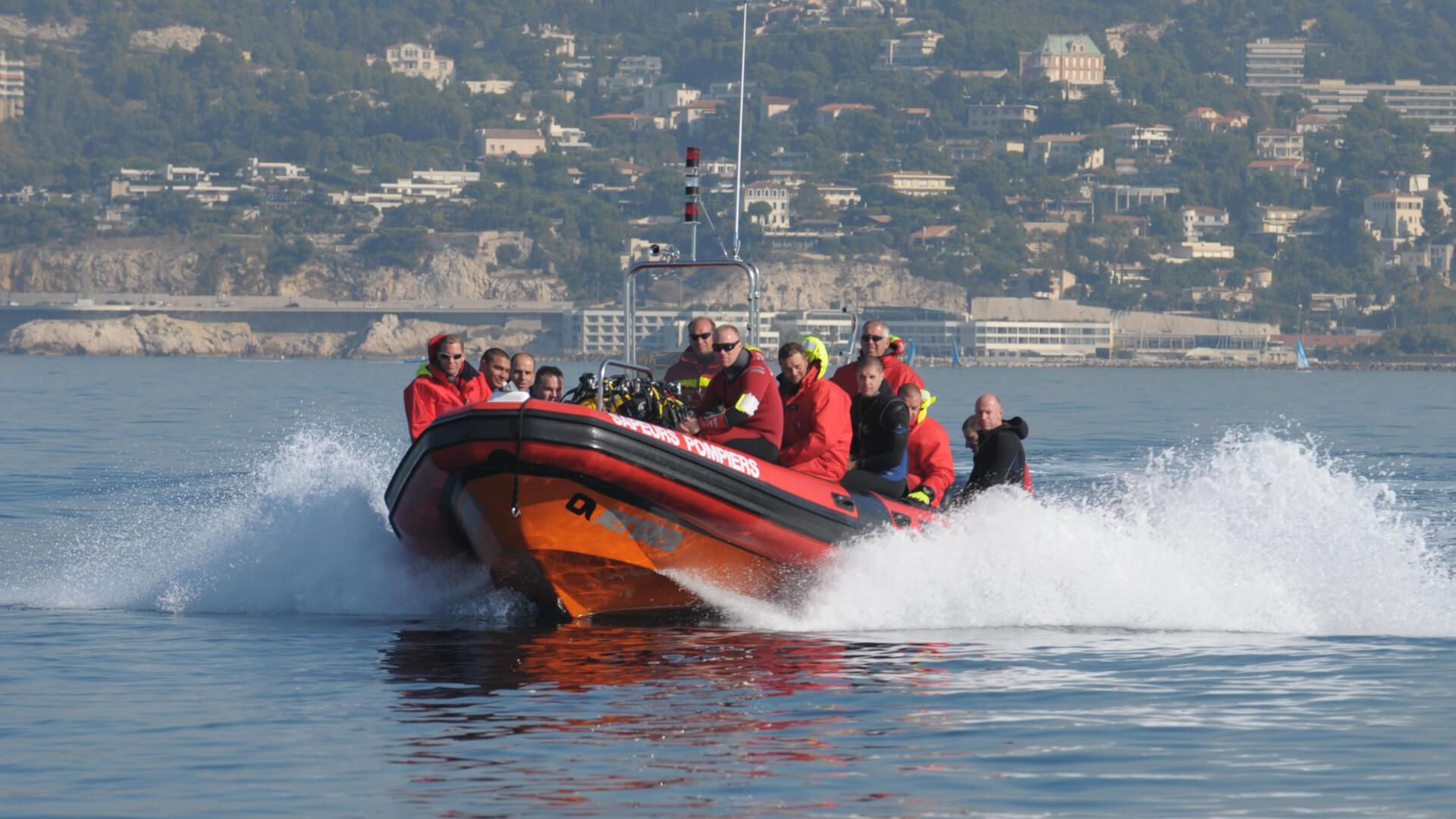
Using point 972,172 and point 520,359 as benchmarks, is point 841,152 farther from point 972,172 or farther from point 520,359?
point 520,359

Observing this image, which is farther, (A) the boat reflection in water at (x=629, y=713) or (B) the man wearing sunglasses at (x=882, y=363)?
(B) the man wearing sunglasses at (x=882, y=363)

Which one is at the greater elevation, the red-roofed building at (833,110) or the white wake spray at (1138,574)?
the red-roofed building at (833,110)

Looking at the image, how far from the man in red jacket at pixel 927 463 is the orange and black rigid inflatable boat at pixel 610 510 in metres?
0.30

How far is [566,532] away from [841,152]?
561 ft

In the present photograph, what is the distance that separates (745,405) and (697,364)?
1093 millimetres

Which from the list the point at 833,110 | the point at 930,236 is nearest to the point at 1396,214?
the point at 930,236

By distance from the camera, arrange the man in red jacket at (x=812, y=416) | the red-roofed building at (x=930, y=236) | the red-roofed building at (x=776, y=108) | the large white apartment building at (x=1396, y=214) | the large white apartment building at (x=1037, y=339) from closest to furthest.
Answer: the man in red jacket at (x=812, y=416) → the large white apartment building at (x=1037, y=339) → the red-roofed building at (x=930, y=236) → the large white apartment building at (x=1396, y=214) → the red-roofed building at (x=776, y=108)

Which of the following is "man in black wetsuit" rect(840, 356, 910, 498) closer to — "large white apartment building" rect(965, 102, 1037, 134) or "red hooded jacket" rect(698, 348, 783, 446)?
"red hooded jacket" rect(698, 348, 783, 446)

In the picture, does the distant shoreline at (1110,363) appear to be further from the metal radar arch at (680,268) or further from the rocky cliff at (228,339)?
the metal radar arch at (680,268)

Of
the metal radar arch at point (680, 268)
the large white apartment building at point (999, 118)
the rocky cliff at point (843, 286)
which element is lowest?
the rocky cliff at point (843, 286)

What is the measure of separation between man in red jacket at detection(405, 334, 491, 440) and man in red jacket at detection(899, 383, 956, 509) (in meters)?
2.38

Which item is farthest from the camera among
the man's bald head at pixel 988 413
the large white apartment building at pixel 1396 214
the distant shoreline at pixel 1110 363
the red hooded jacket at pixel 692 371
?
the large white apartment building at pixel 1396 214

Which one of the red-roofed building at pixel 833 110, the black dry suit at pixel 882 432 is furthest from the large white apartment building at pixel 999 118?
the black dry suit at pixel 882 432

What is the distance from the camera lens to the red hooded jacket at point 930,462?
11.7 metres
